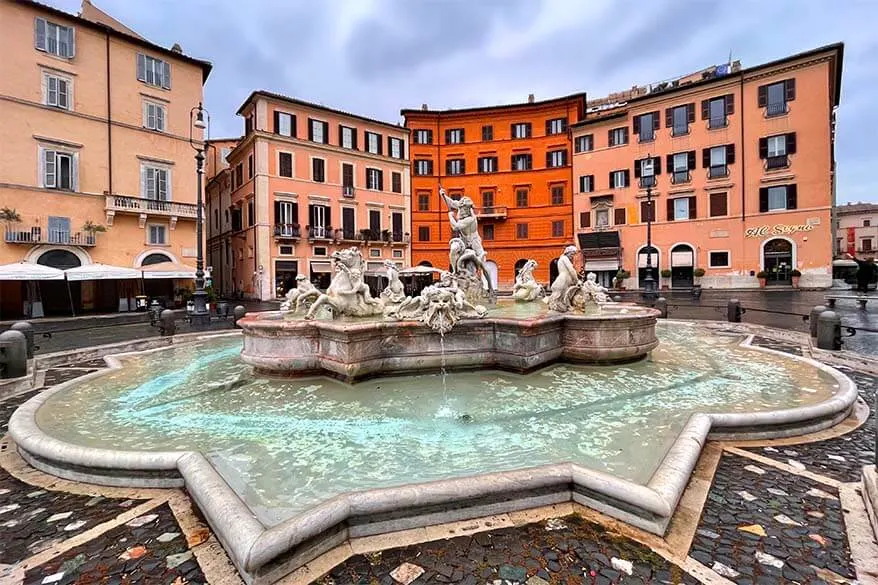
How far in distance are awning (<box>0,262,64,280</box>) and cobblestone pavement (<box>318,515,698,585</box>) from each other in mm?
23839

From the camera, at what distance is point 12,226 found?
2062cm

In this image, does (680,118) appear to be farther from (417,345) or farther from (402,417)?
(402,417)

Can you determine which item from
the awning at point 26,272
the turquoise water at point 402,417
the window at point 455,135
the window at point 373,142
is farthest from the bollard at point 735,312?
the window at point 455,135

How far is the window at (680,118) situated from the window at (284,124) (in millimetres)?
28772

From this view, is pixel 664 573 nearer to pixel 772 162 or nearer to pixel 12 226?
pixel 12 226

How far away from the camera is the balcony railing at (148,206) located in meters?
23.4

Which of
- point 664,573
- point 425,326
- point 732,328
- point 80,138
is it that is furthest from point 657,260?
point 80,138

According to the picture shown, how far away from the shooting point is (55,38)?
22344mm

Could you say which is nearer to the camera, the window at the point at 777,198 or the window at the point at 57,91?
the window at the point at 57,91

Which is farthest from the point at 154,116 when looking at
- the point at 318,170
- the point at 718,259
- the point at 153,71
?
the point at 718,259

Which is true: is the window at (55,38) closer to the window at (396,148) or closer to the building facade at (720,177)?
the window at (396,148)

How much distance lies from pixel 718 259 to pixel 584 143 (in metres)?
14.5

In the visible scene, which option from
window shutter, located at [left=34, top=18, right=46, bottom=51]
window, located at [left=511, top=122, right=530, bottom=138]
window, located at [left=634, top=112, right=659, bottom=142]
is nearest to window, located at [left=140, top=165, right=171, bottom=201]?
window shutter, located at [left=34, top=18, right=46, bottom=51]

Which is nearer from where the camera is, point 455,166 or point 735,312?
point 735,312
